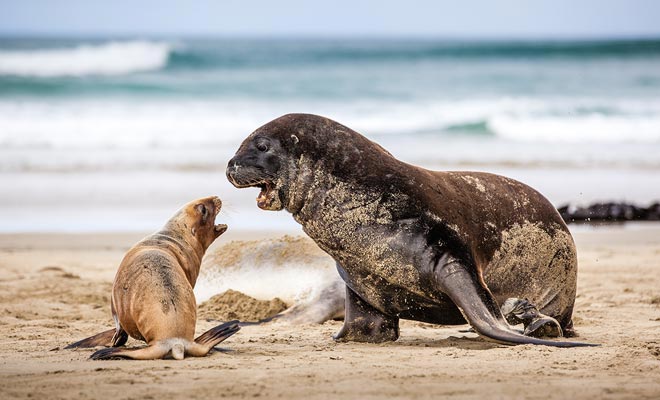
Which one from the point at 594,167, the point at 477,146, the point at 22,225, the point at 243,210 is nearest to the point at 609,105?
the point at 477,146

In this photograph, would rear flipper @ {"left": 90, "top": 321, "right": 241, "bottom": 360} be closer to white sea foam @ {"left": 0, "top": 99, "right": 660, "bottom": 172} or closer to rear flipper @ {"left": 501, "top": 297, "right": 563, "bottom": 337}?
rear flipper @ {"left": 501, "top": 297, "right": 563, "bottom": 337}

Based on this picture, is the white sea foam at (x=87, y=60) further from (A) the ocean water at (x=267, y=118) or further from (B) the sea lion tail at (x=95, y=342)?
(B) the sea lion tail at (x=95, y=342)

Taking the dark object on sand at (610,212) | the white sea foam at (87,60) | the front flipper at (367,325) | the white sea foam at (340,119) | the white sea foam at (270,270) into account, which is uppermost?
the white sea foam at (87,60)

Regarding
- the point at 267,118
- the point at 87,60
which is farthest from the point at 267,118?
the point at 87,60

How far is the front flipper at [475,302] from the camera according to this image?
20.2 ft

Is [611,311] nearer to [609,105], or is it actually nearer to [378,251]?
[378,251]

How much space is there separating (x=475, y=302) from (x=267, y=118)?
21424 millimetres

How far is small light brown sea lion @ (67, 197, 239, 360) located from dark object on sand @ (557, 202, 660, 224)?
7.62m

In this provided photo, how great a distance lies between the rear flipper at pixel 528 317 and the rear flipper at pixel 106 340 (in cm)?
236

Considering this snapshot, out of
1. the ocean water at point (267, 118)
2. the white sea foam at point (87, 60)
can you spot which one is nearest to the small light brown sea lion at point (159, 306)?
the ocean water at point (267, 118)

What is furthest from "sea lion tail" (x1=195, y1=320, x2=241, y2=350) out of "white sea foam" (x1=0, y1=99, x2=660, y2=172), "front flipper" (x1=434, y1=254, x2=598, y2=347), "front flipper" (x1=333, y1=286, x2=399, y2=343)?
"white sea foam" (x1=0, y1=99, x2=660, y2=172)

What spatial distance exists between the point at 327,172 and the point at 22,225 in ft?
24.3

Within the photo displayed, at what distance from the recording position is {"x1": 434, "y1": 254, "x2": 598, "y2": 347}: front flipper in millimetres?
6145

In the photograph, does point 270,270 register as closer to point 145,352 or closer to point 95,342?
point 95,342
